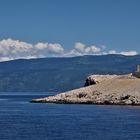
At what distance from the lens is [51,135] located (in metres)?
103

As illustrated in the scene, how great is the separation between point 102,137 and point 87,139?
3.14 metres

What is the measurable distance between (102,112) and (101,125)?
111ft

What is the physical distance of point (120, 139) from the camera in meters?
97.2

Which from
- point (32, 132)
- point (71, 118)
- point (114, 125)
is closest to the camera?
point (32, 132)

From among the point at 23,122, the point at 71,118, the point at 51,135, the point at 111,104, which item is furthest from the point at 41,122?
the point at 111,104

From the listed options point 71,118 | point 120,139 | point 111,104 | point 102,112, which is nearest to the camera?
point 120,139

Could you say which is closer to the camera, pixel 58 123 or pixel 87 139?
pixel 87 139

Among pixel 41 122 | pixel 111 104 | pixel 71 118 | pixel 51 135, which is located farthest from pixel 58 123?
pixel 111 104

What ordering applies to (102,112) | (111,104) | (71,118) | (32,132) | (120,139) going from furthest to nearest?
(111,104) < (102,112) < (71,118) < (32,132) < (120,139)

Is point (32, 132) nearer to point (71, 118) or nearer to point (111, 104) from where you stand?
point (71, 118)

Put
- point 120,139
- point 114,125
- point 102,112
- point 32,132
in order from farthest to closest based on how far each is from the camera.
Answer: point 102,112 → point 114,125 → point 32,132 → point 120,139

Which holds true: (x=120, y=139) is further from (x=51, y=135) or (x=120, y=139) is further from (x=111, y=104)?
(x=111, y=104)

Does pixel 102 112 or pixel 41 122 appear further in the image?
pixel 102 112

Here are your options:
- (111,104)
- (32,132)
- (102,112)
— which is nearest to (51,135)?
(32,132)
